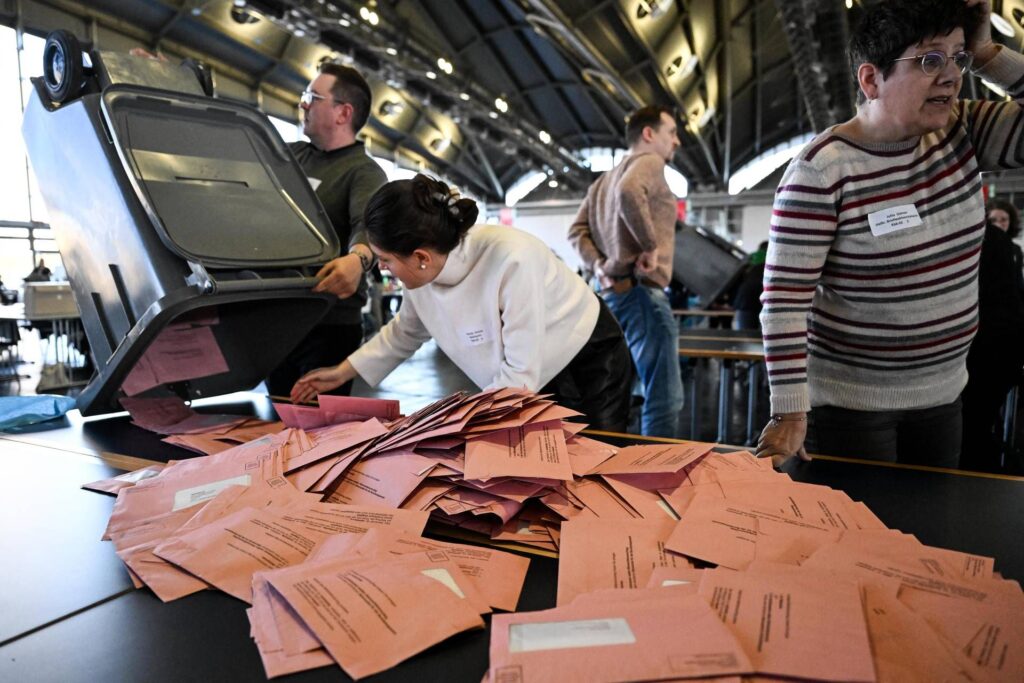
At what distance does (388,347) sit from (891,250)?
106 centimetres

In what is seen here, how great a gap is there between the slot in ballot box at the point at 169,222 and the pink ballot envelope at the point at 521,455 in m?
0.68

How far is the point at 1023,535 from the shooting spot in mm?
772

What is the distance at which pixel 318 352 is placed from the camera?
188cm

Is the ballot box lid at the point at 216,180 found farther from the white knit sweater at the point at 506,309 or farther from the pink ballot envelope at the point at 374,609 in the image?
the pink ballot envelope at the point at 374,609

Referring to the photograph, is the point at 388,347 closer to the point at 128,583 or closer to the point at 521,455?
the point at 521,455

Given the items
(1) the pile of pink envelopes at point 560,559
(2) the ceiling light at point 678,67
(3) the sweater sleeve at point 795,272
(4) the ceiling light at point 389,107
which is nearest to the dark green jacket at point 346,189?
(1) the pile of pink envelopes at point 560,559

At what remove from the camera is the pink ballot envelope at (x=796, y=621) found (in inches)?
18.5

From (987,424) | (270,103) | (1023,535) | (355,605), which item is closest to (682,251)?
(987,424)

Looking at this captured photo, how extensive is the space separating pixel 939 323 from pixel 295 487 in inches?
41.9

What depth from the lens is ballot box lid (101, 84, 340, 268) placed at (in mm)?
1309

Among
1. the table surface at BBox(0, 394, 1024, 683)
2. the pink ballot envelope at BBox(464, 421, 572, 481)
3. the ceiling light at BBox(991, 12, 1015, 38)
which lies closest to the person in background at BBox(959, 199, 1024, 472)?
the ceiling light at BBox(991, 12, 1015, 38)

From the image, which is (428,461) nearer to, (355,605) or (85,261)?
(355,605)

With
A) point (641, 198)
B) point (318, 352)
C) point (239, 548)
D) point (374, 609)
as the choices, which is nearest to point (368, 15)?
point (641, 198)

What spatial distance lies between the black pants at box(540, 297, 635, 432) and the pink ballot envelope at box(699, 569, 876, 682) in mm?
990
